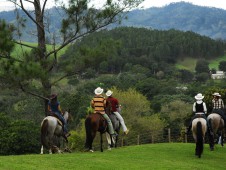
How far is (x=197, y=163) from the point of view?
1413 cm

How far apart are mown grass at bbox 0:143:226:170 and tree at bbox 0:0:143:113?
17.3 feet

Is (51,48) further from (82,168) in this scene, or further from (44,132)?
(82,168)

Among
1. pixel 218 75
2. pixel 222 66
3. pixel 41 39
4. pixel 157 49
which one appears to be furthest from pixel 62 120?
pixel 222 66

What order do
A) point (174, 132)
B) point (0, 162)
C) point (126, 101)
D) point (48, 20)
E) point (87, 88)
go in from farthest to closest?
point (87, 88) → point (126, 101) → point (174, 132) → point (48, 20) → point (0, 162)

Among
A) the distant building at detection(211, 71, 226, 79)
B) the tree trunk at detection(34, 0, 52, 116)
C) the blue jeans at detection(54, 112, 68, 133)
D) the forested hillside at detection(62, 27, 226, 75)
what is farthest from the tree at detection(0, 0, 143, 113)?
the distant building at detection(211, 71, 226, 79)

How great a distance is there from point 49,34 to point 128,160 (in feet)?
27.8

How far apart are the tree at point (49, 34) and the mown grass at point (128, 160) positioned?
527 centimetres

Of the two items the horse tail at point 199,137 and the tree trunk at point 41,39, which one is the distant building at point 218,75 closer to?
the tree trunk at point 41,39

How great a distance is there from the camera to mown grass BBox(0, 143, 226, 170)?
11.2 metres

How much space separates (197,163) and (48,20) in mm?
10083

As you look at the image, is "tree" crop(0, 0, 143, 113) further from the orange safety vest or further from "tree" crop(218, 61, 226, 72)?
"tree" crop(218, 61, 226, 72)

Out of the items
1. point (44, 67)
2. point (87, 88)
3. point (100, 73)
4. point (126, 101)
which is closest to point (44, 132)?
point (44, 67)

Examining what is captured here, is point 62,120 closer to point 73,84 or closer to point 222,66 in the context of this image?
point 73,84

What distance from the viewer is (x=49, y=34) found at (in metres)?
19.3
